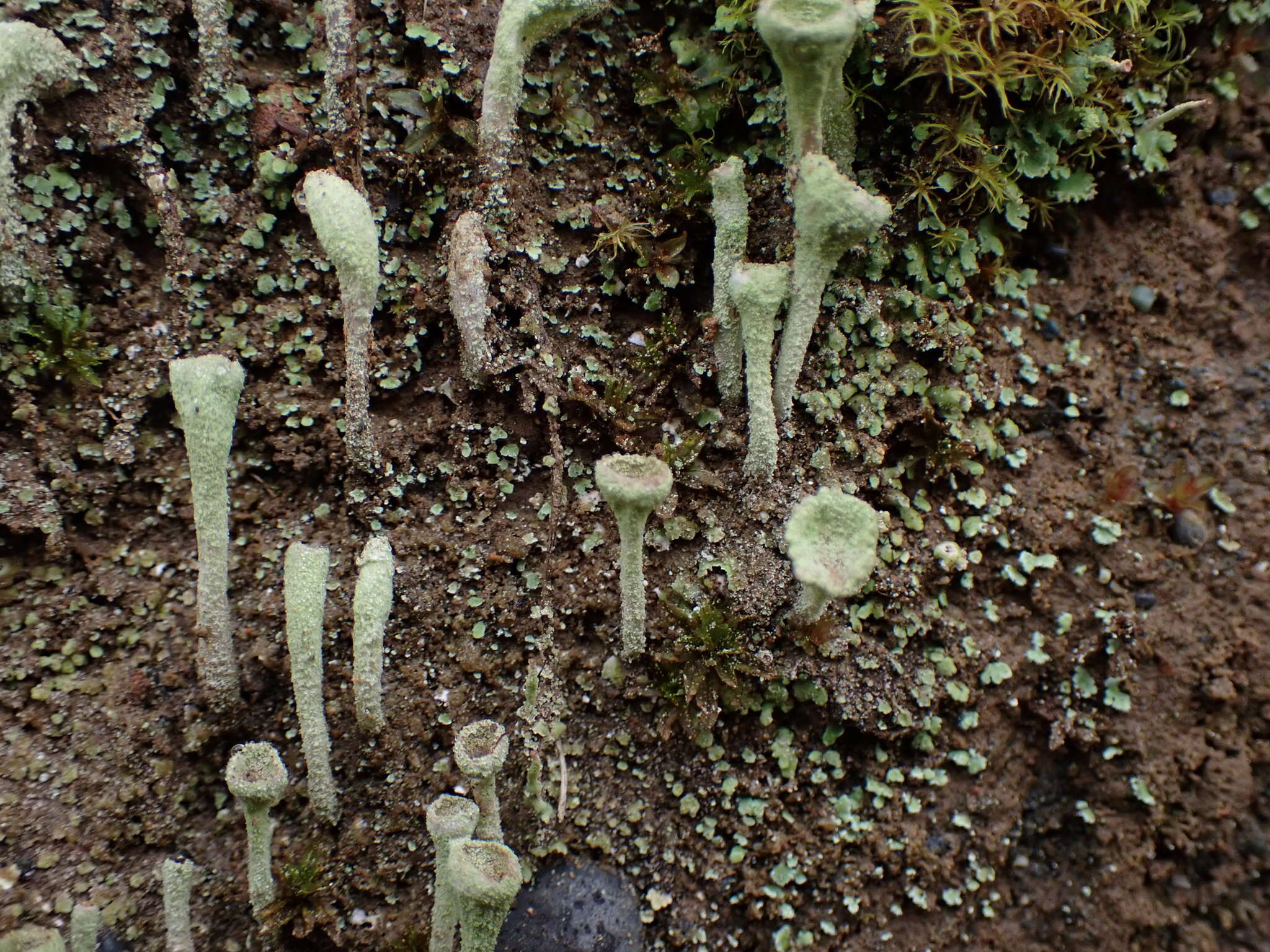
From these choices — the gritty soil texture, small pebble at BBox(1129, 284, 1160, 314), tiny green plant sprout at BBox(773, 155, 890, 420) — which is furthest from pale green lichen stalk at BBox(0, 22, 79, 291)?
small pebble at BBox(1129, 284, 1160, 314)

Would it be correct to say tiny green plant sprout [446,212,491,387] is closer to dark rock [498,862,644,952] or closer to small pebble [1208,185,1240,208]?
dark rock [498,862,644,952]

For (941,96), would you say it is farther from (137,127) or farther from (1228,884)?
(1228,884)

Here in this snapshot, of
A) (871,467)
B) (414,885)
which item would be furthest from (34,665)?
(871,467)

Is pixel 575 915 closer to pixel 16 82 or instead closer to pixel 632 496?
pixel 632 496

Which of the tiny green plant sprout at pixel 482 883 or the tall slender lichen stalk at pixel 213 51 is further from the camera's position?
the tall slender lichen stalk at pixel 213 51

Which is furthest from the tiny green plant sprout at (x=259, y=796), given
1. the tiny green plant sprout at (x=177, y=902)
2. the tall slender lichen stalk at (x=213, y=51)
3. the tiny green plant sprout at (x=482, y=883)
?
the tall slender lichen stalk at (x=213, y=51)

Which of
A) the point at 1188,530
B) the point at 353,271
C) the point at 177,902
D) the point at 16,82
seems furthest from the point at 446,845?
the point at 1188,530

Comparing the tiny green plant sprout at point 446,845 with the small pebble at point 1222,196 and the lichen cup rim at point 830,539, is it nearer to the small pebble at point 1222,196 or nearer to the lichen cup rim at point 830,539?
the lichen cup rim at point 830,539
